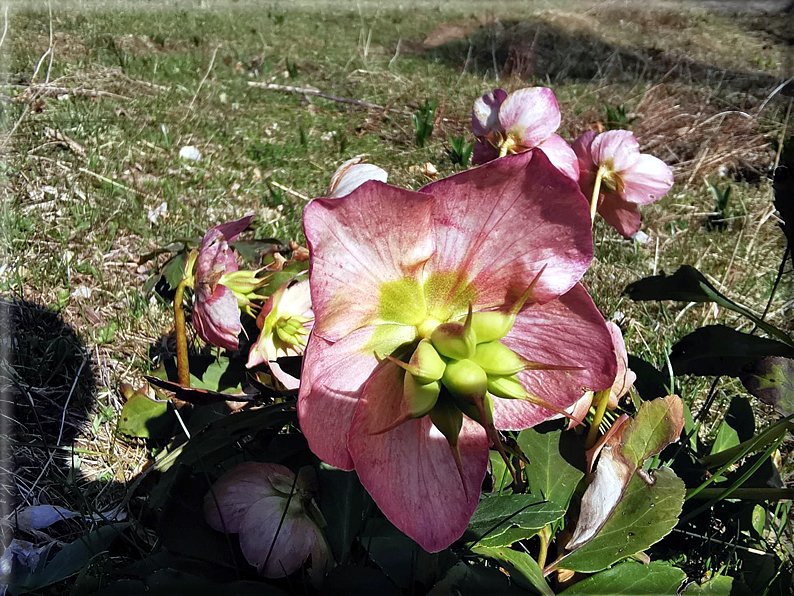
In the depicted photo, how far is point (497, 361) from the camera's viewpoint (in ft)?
1.36

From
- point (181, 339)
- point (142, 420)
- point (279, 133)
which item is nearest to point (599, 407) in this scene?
point (181, 339)

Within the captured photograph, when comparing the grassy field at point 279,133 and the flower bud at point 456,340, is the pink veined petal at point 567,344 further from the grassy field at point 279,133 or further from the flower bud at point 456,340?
the grassy field at point 279,133

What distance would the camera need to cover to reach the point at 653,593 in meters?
0.64

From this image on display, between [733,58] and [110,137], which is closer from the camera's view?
[110,137]

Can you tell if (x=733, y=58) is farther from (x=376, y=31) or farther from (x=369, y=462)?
(x=369, y=462)

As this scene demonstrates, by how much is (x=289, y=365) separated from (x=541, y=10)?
460 cm

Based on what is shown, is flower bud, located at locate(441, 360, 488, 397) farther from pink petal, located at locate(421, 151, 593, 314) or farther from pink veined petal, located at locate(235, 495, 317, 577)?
pink veined petal, located at locate(235, 495, 317, 577)

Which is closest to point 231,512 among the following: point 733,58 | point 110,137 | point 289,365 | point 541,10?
point 289,365

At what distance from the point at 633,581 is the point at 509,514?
0.15 metres

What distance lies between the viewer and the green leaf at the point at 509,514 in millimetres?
605

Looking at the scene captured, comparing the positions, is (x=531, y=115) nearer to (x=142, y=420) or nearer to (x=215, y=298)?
(x=215, y=298)

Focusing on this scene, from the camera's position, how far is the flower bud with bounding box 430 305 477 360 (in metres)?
0.41

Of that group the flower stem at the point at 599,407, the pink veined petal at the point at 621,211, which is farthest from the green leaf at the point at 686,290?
the flower stem at the point at 599,407

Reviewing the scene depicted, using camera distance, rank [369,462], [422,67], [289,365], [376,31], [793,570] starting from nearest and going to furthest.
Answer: [369,462] < [289,365] < [793,570] < [422,67] < [376,31]
